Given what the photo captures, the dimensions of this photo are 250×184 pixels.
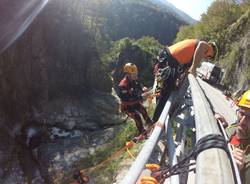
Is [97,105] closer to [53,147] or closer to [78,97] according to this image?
[78,97]

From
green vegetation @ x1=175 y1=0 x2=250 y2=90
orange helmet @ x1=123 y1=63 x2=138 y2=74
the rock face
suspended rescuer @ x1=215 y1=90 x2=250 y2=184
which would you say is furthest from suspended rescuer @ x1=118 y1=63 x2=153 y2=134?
green vegetation @ x1=175 y1=0 x2=250 y2=90

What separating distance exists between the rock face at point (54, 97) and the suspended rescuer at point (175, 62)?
9481 mm

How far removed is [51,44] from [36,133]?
1118cm

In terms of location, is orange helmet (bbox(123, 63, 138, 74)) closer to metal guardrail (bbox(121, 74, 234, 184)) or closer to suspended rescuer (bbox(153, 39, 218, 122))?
suspended rescuer (bbox(153, 39, 218, 122))

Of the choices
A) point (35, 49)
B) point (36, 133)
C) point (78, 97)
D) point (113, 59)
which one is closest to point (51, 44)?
point (35, 49)

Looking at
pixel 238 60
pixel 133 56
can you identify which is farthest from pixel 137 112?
pixel 133 56

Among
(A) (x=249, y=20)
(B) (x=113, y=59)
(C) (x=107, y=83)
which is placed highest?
(A) (x=249, y=20)

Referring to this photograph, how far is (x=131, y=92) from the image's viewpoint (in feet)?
28.7

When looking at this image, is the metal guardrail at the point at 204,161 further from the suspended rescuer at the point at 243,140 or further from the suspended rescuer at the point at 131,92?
the suspended rescuer at the point at 131,92

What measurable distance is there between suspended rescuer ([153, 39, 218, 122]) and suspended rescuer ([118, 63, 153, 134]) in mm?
1268

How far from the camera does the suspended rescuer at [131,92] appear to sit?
28.6 ft

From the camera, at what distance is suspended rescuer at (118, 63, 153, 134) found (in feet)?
28.6

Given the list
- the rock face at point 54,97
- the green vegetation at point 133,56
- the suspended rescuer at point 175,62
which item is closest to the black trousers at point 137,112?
the suspended rescuer at point 175,62

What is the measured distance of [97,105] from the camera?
39.9m
